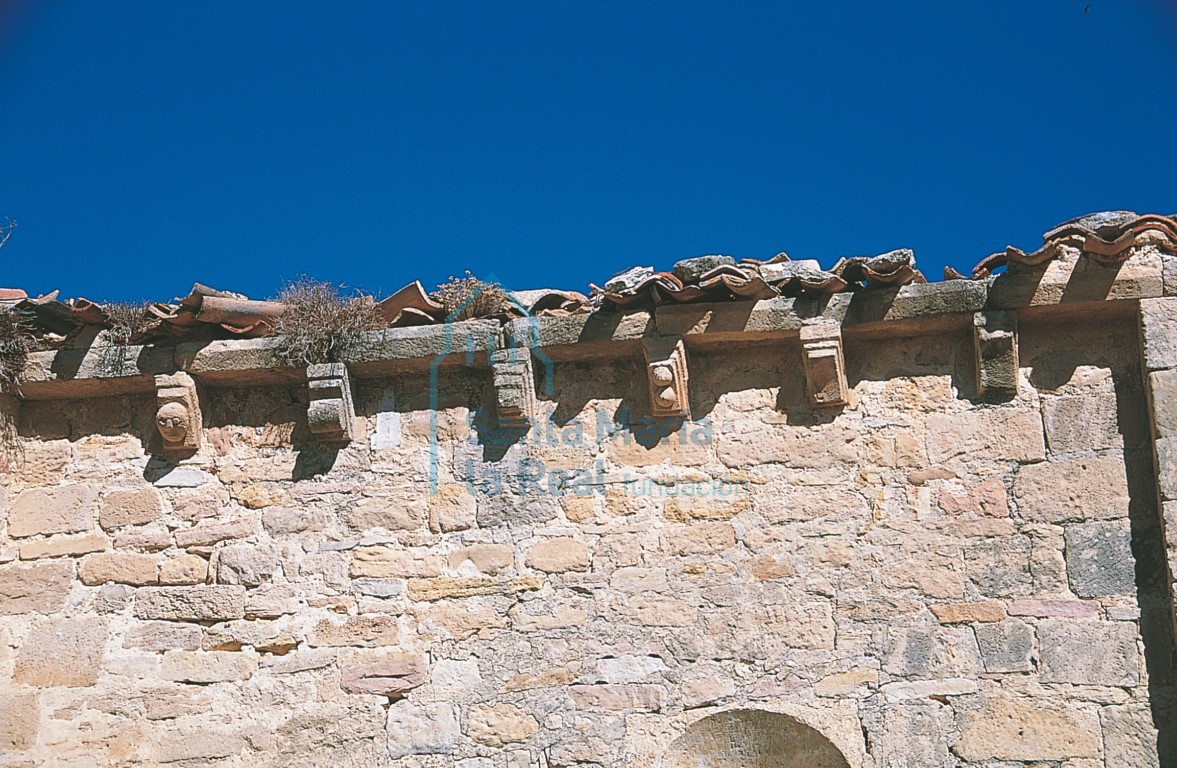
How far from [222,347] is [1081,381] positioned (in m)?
3.66

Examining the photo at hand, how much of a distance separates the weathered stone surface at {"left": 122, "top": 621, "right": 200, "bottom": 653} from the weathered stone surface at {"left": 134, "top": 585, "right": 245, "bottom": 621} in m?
0.03

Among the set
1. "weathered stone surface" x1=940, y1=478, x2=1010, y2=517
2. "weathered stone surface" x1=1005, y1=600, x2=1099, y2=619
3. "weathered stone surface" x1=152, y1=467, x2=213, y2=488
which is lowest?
"weathered stone surface" x1=1005, y1=600, x2=1099, y2=619

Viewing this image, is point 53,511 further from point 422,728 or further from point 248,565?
point 422,728

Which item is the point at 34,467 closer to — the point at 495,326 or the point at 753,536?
the point at 495,326

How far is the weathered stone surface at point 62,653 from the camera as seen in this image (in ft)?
18.4

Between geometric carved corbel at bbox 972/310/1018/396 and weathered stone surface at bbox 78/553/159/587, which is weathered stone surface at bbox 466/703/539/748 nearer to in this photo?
weathered stone surface at bbox 78/553/159/587

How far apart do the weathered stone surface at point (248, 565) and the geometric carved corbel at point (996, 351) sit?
3.05 meters

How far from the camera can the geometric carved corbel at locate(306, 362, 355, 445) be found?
229 inches

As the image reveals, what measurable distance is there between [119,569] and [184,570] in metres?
0.29

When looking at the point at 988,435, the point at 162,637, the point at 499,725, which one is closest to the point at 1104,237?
the point at 988,435

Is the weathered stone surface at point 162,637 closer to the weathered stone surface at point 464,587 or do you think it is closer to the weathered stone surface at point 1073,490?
the weathered stone surface at point 464,587

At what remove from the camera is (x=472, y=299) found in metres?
5.88

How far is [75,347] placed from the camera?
6059mm

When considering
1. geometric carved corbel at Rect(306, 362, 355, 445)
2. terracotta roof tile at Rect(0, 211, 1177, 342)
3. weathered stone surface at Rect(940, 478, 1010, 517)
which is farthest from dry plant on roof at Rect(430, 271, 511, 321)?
weathered stone surface at Rect(940, 478, 1010, 517)
